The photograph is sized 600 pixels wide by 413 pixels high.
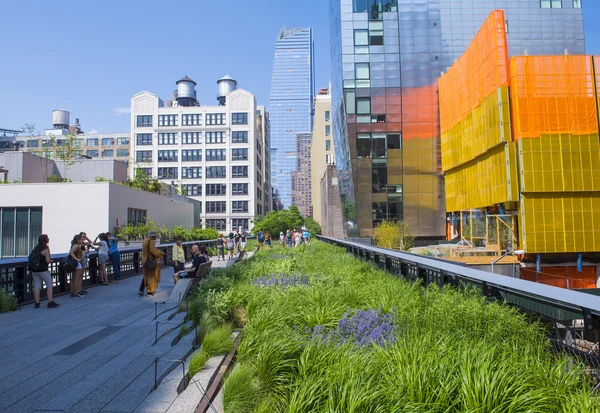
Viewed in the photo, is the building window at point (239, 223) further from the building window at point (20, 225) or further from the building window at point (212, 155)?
the building window at point (20, 225)

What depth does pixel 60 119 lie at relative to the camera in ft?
358

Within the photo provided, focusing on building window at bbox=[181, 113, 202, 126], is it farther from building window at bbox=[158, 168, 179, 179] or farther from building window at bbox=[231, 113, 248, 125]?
building window at bbox=[158, 168, 179, 179]

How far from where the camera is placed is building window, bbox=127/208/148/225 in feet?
103

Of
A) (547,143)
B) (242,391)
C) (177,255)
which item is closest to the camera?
(242,391)

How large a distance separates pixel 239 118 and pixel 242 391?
294 ft

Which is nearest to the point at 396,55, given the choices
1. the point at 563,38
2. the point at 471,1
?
the point at 471,1

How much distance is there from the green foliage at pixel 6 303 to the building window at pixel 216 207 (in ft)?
265

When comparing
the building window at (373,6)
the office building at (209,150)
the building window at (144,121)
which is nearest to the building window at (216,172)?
the office building at (209,150)

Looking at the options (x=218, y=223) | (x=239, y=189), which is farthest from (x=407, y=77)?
(x=218, y=223)

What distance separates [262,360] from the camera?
4.63 metres

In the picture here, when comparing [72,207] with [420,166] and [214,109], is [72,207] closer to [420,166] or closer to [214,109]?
[420,166]

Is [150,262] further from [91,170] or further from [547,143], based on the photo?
[91,170]

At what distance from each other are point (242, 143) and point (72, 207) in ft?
211

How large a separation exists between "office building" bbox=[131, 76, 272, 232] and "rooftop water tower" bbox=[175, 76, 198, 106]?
25.6 ft
